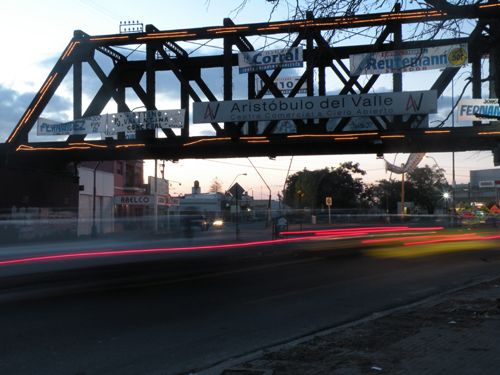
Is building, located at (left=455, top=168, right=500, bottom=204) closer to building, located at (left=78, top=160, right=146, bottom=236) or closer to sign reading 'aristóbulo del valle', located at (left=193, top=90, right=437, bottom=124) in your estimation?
building, located at (left=78, top=160, right=146, bottom=236)

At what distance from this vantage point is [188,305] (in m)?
10.7

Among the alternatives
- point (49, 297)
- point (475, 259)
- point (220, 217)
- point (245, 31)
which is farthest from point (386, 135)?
point (220, 217)

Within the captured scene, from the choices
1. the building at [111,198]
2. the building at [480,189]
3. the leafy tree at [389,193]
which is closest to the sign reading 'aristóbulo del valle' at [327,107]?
the building at [111,198]

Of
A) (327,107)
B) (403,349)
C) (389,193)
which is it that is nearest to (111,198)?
(327,107)

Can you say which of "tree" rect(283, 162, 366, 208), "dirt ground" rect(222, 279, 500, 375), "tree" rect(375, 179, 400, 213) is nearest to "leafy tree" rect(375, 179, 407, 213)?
"tree" rect(375, 179, 400, 213)

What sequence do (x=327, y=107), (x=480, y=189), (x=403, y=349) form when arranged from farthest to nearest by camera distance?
1. (x=480, y=189)
2. (x=327, y=107)
3. (x=403, y=349)

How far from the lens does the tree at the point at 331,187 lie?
9695cm

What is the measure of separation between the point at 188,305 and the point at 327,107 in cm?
1360

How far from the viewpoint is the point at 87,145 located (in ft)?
83.4

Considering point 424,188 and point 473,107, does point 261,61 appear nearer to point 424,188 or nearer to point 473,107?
point 473,107

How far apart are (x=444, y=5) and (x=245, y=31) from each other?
1713 centimetres

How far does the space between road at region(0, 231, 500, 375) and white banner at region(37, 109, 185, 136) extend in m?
7.20

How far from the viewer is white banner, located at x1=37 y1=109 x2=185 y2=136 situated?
80.1 feet

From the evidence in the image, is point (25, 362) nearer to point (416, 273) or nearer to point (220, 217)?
point (416, 273)
